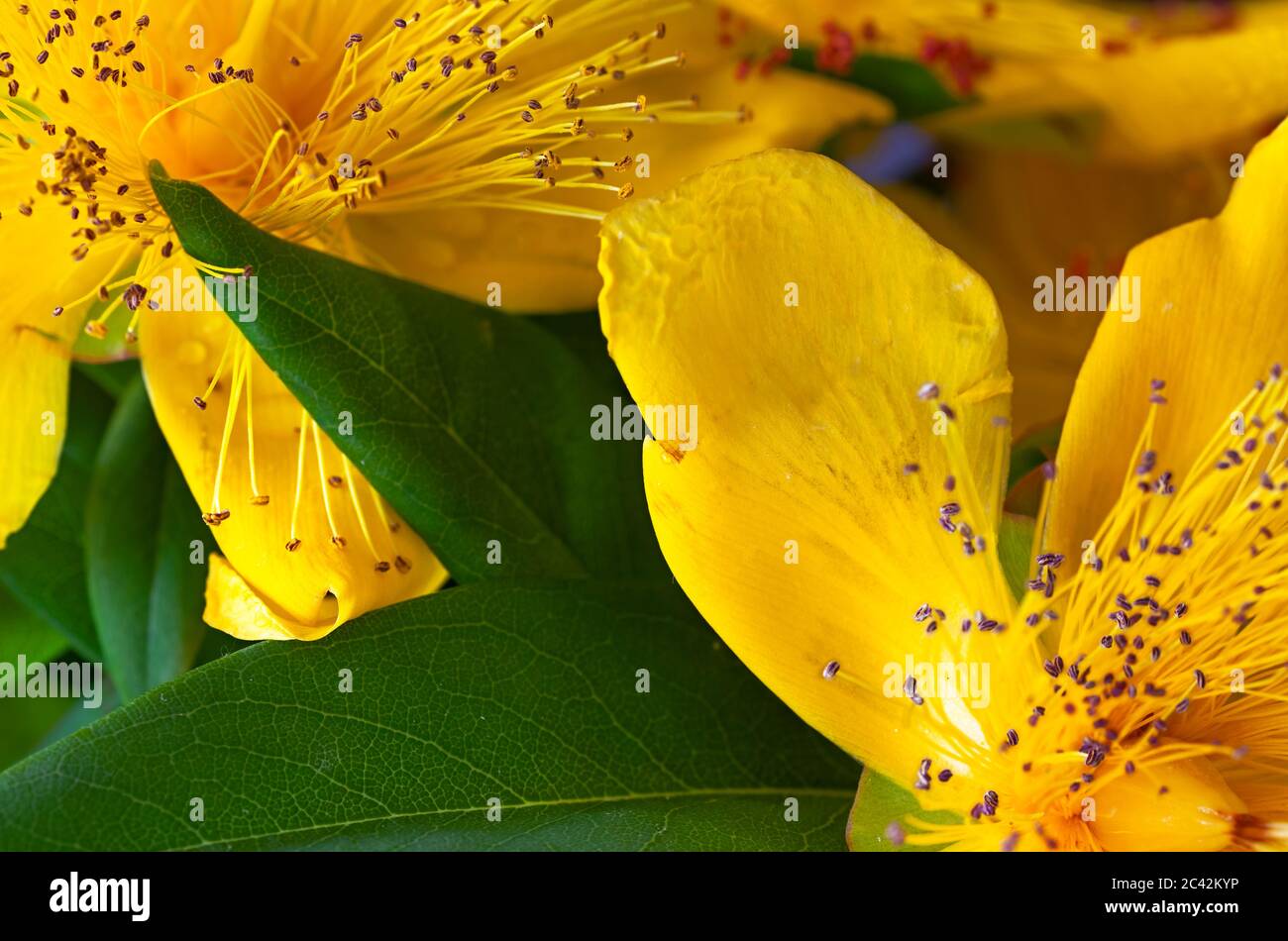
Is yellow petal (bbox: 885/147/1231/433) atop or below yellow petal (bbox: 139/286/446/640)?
atop

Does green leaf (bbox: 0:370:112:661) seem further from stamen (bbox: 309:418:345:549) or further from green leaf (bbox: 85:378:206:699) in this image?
stamen (bbox: 309:418:345:549)

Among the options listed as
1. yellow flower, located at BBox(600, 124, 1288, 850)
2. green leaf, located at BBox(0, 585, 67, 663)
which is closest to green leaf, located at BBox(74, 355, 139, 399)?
green leaf, located at BBox(0, 585, 67, 663)

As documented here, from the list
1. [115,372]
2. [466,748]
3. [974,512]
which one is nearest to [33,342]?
[115,372]

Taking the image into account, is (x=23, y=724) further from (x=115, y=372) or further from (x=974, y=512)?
(x=974, y=512)
